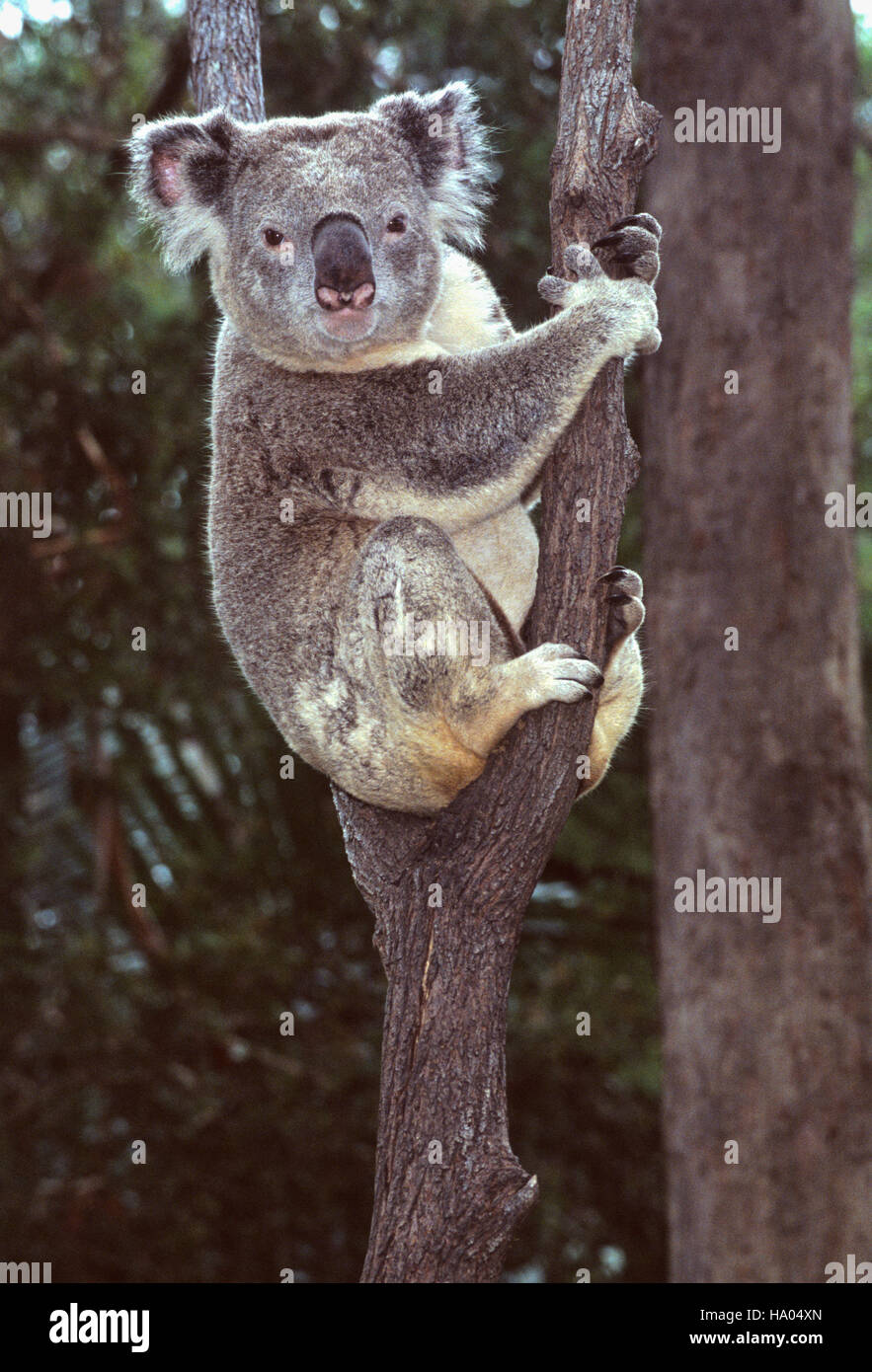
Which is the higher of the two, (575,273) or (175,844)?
(575,273)

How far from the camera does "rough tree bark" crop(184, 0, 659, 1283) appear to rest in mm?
2723

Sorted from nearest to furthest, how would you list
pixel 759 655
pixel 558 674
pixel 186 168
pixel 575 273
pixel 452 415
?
pixel 558 674, pixel 575 273, pixel 452 415, pixel 186 168, pixel 759 655

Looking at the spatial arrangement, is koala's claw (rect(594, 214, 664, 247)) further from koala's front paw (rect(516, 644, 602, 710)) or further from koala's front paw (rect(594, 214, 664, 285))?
Result: koala's front paw (rect(516, 644, 602, 710))

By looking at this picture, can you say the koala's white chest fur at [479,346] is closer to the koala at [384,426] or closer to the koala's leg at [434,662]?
the koala at [384,426]

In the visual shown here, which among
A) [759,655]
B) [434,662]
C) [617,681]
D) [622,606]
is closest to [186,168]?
[434,662]

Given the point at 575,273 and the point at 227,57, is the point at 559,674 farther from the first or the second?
the point at 227,57

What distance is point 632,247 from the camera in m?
2.79

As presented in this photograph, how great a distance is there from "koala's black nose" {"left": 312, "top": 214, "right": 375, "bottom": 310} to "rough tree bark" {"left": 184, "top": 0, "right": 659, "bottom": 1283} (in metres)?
0.42

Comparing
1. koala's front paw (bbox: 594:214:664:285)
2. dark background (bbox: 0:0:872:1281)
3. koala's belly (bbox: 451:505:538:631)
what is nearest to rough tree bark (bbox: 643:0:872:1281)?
dark background (bbox: 0:0:872:1281)

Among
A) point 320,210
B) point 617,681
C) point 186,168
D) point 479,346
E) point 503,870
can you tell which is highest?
point 186,168

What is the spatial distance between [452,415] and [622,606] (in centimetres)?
56

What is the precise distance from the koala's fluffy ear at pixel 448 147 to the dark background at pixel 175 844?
9.75ft

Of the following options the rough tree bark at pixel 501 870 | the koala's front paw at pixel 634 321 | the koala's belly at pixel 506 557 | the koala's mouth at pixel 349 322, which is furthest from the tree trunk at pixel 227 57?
the koala's front paw at pixel 634 321
